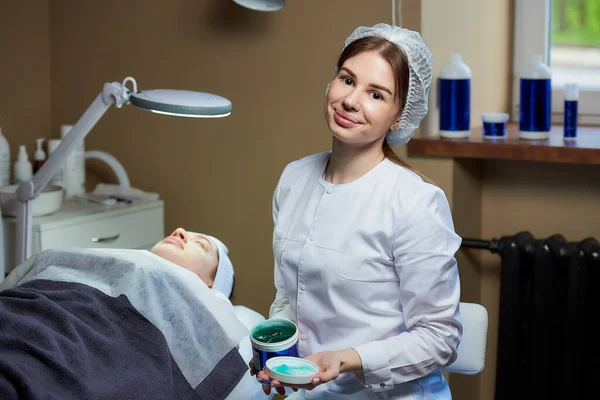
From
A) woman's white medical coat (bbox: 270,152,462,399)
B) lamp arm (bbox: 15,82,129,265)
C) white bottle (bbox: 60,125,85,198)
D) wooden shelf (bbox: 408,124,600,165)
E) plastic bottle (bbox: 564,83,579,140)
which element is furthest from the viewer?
white bottle (bbox: 60,125,85,198)

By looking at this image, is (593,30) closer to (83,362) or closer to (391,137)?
(391,137)

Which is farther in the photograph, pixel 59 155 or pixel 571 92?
pixel 571 92

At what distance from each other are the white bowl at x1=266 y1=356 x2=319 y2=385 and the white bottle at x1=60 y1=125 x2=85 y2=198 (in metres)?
1.50

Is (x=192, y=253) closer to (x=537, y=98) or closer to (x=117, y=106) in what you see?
(x=117, y=106)

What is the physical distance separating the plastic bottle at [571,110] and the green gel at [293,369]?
1.18 m

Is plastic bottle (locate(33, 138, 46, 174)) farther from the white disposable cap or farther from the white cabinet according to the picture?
the white disposable cap

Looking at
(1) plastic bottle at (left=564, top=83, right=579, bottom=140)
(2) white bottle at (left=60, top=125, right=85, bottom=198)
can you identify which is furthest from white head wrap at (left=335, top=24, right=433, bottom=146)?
(2) white bottle at (left=60, top=125, right=85, bottom=198)

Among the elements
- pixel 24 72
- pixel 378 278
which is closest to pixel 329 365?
pixel 378 278

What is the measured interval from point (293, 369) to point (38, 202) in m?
1.30

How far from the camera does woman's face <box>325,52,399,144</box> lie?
142 cm

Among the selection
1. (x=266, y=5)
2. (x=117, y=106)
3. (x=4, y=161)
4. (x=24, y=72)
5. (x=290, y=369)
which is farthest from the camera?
(x=24, y=72)

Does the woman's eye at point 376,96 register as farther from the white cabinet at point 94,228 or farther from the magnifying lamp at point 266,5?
the white cabinet at point 94,228

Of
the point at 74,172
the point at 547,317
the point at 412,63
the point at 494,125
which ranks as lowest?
the point at 547,317

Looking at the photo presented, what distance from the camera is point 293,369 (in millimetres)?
1271
